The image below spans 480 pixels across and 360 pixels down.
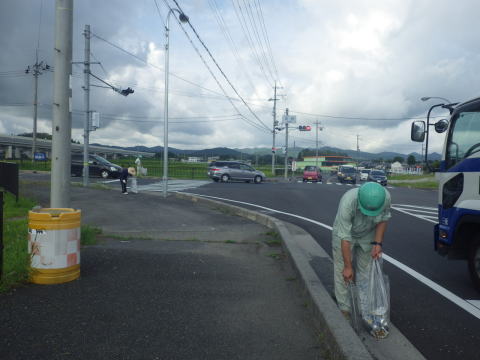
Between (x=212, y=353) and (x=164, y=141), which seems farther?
(x=164, y=141)

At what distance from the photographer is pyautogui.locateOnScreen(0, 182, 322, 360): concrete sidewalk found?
325 centimetres

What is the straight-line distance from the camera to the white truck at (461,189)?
496 centimetres

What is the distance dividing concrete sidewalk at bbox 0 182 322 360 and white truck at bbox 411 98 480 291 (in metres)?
2.13

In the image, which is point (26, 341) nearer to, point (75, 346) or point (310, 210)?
point (75, 346)

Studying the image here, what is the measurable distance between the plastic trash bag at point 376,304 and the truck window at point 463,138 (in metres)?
2.41

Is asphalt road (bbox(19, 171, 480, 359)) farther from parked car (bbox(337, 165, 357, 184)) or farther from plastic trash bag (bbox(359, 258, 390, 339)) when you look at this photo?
parked car (bbox(337, 165, 357, 184))

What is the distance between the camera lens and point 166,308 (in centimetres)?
413

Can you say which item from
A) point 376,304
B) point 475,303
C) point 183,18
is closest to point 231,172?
point 183,18

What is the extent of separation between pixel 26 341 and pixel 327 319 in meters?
2.50

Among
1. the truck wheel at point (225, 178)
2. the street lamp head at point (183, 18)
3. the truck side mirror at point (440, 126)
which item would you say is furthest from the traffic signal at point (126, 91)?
the truck side mirror at point (440, 126)

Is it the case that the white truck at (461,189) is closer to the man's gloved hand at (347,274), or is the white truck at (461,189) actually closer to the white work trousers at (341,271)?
the white work trousers at (341,271)

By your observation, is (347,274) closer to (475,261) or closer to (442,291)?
(442,291)

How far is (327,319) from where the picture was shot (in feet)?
11.6

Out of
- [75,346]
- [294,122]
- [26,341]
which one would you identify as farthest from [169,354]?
[294,122]
